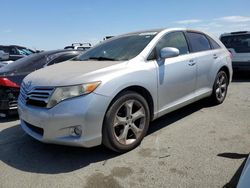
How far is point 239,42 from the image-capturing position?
9922mm

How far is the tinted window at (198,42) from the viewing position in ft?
17.1

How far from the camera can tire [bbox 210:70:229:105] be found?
580 cm

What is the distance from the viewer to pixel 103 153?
153 inches

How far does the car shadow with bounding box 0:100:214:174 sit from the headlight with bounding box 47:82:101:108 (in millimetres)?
773

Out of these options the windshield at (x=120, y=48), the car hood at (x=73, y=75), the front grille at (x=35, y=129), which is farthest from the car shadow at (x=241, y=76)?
the front grille at (x=35, y=129)

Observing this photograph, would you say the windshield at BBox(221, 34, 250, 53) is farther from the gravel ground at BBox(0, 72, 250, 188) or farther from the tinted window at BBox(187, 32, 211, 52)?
the gravel ground at BBox(0, 72, 250, 188)

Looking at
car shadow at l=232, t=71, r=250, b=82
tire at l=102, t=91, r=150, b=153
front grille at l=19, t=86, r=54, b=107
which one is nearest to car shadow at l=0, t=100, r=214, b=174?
tire at l=102, t=91, r=150, b=153

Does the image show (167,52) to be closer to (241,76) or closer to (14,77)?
(14,77)

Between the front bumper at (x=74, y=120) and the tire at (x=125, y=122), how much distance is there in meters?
0.11

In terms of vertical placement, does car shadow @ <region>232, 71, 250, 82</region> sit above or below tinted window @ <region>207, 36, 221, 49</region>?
below

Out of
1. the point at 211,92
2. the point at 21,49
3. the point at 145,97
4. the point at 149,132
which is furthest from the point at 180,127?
the point at 21,49

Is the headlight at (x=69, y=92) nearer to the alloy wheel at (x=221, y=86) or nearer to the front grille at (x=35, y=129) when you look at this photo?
the front grille at (x=35, y=129)

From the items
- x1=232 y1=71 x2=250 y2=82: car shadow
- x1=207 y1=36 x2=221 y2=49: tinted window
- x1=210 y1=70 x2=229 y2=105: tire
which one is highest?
x1=207 y1=36 x2=221 y2=49: tinted window

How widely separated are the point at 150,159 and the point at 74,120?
1.07m
